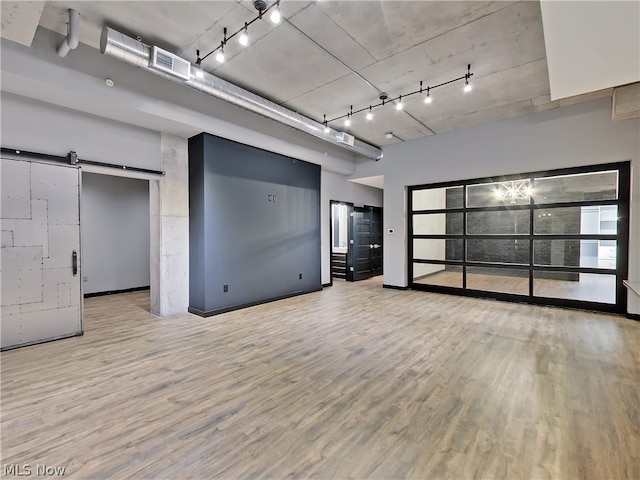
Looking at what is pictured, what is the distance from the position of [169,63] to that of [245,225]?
9.11 feet

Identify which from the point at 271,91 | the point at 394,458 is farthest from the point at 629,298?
the point at 271,91

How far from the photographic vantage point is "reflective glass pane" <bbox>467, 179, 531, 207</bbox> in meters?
5.74

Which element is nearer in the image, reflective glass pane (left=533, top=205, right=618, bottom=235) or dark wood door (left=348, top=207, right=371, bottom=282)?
reflective glass pane (left=533, top=205, right=618, bottom=235)

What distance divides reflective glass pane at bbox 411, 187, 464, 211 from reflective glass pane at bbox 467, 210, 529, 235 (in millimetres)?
441

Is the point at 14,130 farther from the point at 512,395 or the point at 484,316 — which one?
the point at 484,316

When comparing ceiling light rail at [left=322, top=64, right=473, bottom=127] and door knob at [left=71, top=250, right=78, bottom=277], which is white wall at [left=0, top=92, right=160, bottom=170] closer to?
door knob at [left=71, top=250, right=78, bottom=277]

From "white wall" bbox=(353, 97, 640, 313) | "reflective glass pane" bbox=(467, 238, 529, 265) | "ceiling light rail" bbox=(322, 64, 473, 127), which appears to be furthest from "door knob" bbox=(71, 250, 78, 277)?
"reflective glass pane" bbox=(467, 238, 529, 265)

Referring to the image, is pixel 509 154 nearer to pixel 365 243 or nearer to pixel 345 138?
pixel 345 138

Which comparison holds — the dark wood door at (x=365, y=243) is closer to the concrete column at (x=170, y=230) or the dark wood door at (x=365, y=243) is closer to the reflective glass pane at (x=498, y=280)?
the reflective glass pane at (x=498, y=280)

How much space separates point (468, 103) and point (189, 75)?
4366 mm

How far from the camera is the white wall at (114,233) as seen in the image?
649 centimetres

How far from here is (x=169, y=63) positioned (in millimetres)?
3273

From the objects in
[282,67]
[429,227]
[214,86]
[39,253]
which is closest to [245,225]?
[214,86]

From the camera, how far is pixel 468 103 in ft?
16.4
